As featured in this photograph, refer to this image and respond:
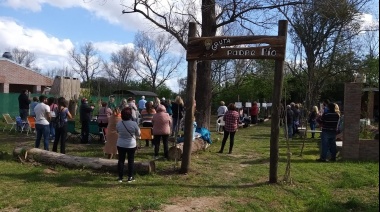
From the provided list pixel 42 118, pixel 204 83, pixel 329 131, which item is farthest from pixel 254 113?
pixel 42 118

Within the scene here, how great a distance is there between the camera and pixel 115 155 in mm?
11594

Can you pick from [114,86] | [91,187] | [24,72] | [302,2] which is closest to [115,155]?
[91,187]

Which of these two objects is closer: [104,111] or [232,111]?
[232,111]

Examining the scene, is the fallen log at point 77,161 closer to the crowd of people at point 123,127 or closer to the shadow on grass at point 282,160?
the crowd of people at point 123,127

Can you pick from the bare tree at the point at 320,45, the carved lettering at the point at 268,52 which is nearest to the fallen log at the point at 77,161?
the carved lettering at the point at 268,52

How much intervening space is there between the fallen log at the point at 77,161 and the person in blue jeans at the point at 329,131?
5470mm

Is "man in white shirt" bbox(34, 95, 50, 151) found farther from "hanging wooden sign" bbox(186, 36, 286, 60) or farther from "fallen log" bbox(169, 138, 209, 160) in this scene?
"hanging wooden sign" bbox(186, 36, 286, 60)

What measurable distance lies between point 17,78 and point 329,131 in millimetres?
33097

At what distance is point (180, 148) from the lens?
1138cm

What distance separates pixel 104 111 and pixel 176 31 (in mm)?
4121

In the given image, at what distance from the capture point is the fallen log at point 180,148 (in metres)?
11.2

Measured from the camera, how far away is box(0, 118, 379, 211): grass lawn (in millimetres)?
7281

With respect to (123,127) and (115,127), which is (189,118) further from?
(115,127)

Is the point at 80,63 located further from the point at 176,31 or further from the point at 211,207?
the point at 211,207
